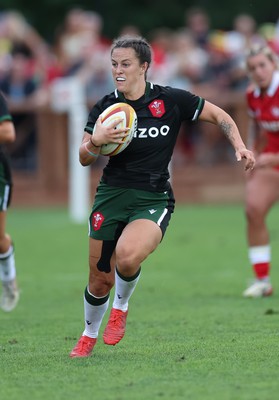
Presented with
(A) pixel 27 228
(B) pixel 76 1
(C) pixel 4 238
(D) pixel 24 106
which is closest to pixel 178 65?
(D) pixel 24 106

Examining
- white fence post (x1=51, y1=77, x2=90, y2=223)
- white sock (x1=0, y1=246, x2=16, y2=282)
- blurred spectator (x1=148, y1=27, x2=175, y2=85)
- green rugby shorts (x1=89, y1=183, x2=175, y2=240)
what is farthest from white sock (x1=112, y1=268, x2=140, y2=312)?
blurred spectator (x1=148, y1=27, x2=175, y2=85)

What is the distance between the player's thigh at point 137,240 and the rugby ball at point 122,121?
Answer: 1.69ft

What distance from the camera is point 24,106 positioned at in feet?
65.8

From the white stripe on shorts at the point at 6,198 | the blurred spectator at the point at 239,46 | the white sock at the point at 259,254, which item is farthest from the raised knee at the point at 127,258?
the blurred spectator at the point at 239,46

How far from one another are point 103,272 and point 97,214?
397mm

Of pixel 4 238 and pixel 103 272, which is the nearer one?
pixel 103 272

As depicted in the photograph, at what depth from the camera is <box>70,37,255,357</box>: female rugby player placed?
717cm

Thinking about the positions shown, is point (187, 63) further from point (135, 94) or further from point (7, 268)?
point (135, 94)

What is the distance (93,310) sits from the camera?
7285 millimetres

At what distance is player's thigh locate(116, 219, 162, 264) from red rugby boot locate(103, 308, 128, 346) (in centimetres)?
43

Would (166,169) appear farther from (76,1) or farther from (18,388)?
(76,1)

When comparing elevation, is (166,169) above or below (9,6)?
above

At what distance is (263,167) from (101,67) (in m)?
9.39

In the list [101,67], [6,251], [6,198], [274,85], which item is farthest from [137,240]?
[101,67]
